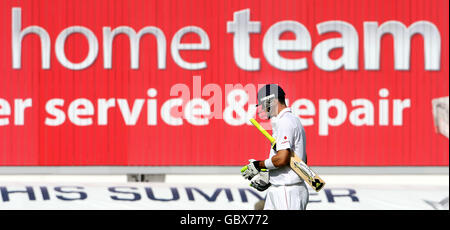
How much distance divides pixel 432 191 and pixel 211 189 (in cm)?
330

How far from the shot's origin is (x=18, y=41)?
7980 mm

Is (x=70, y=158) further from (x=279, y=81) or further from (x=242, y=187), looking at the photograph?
(x=279, y=81)

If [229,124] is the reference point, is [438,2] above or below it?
above

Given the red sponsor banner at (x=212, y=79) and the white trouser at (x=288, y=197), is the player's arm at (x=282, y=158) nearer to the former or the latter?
the white trouser at (x=288, y=197)

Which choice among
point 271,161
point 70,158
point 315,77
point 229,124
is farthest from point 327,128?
point 271,161

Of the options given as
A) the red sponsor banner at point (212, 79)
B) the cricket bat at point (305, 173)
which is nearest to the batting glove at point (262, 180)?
the cricket bat at point (305, 173)

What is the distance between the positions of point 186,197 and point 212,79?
1772 millimetres

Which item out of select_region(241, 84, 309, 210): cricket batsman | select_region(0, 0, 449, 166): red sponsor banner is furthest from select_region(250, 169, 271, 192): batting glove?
select_region(0, 0, 449, 166): red sponsor banner

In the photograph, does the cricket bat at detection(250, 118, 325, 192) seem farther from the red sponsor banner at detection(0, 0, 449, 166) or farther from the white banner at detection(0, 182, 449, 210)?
the red sponsor banner at detection(0, 0, 449, 166)

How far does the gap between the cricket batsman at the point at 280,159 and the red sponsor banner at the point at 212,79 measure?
12.6ft

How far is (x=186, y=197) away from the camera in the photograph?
7.84 metres

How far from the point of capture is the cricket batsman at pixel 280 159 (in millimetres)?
3885

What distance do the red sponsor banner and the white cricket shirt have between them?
388cm

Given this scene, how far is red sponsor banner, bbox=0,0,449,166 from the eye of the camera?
314 inches
